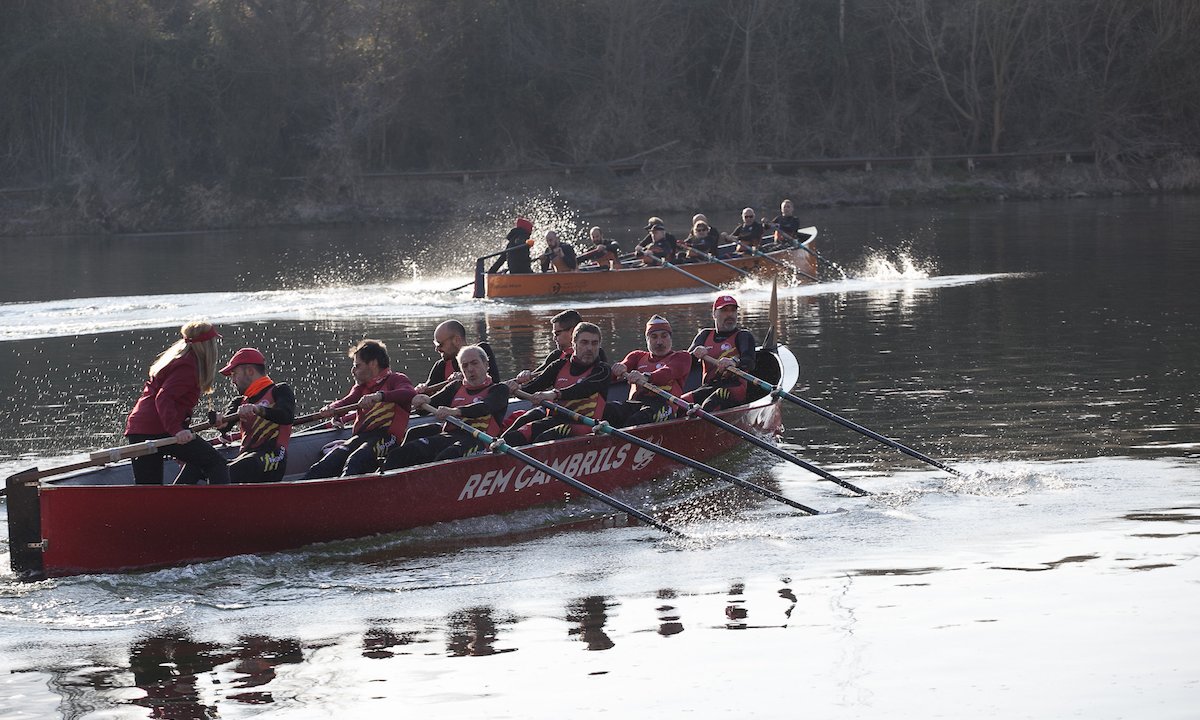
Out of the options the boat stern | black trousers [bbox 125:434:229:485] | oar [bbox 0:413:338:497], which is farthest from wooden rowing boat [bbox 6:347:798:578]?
black trousers [bbox 125:434:229:485]

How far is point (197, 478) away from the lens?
1161 cm

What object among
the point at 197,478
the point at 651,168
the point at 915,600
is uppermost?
the point at 651,168

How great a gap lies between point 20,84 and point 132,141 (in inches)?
180

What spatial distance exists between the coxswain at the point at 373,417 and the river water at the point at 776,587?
0.82 meters

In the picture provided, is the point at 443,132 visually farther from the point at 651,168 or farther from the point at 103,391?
the point at 103,391

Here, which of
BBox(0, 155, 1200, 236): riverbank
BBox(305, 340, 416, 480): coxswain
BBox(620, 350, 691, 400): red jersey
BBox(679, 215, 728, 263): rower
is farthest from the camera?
BBox(0, 155, 1200, 236): riverbank

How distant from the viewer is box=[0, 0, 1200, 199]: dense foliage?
54719 mm

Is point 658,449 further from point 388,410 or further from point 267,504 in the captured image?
point 267,504

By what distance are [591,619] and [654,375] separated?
474 cm

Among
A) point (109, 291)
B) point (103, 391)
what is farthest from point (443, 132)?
point (103, 391)

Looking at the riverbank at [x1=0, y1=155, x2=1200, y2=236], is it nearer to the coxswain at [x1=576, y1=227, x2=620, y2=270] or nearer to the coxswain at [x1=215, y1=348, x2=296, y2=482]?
the coxswain at [x1=576, y1=227, x2=620, y2=270]

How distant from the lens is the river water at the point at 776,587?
871 cm

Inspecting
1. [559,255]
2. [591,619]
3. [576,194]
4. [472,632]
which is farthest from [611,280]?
[576,194]

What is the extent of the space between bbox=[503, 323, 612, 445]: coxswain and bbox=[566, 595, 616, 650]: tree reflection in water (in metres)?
3.13
